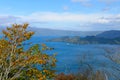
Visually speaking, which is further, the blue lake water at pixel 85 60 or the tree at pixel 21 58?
the blue lake water at pixel 85 60

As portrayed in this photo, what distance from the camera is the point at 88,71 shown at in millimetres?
14938

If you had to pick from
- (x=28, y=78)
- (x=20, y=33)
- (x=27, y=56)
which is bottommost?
(x=28, y=78)

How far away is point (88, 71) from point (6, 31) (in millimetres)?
8213

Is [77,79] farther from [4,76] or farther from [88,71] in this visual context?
[4,76]

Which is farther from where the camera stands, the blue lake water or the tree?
the blue lake water

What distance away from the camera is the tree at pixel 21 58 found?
7.22m

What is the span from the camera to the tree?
7.22 m

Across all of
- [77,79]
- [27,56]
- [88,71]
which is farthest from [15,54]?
[88,71]

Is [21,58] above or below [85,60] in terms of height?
above

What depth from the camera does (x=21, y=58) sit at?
7391mm

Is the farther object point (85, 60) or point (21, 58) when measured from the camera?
point (85, 60)

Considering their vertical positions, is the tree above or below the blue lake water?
above

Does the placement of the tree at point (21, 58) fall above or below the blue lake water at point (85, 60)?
above

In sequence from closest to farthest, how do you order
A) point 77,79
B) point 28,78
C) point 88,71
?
point 28,78
point 77,79
point 88,71
